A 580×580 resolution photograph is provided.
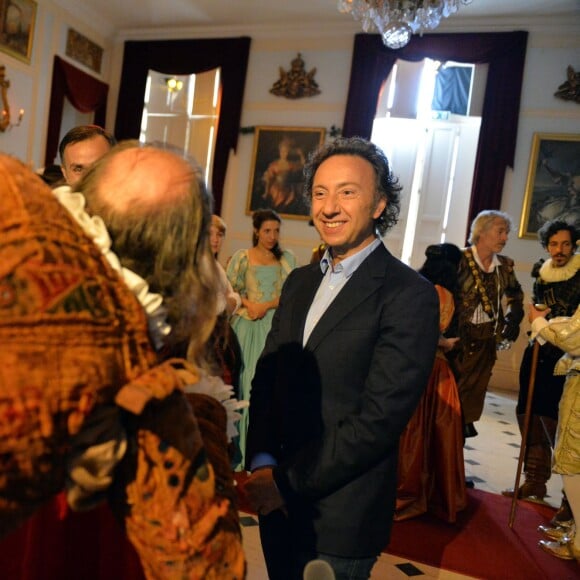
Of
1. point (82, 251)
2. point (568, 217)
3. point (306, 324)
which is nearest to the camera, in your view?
point (82, 251)

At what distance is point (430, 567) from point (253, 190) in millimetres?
7878

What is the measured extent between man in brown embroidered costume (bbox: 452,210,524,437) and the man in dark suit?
10.4ft

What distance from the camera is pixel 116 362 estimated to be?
0.73m

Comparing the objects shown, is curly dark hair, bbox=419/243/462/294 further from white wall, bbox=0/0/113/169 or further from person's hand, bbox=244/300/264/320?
white wall, bbox=0/0/113/169

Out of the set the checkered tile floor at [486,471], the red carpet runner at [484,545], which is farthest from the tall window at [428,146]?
the red carpet runner at [484,545]

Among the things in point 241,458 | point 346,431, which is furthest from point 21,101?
point 346,431

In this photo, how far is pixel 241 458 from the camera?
4.50m

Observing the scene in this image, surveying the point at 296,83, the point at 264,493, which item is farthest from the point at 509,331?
the point at 296,83

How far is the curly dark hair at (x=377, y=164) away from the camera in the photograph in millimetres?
1920

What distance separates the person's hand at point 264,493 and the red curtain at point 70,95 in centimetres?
922

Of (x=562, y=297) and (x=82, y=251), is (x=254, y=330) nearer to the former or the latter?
(x=562, y=297)

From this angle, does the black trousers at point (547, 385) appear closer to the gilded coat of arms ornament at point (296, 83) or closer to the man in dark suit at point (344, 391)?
the man in dark suit at point (344, 391)

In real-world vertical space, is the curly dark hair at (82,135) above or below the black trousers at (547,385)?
above

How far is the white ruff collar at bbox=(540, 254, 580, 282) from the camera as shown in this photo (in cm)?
453
